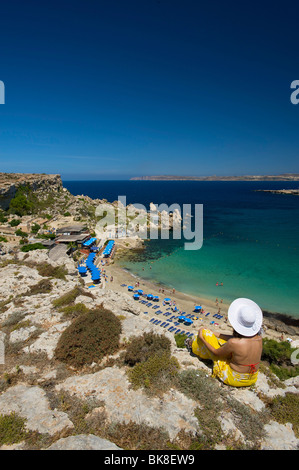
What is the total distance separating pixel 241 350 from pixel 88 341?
495cm

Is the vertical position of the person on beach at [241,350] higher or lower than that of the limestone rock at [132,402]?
higher

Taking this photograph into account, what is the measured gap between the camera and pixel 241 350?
6004 millimetres

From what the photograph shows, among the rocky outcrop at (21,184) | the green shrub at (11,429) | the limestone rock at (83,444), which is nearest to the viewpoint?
the limestone rock at (83,444)

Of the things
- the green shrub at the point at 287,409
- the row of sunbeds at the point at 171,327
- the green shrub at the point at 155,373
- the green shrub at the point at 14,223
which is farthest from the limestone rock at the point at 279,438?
the green shrub at the point at 14,223

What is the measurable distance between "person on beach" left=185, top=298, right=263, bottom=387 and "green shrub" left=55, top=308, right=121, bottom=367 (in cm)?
357

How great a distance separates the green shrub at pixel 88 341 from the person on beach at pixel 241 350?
11.7ft

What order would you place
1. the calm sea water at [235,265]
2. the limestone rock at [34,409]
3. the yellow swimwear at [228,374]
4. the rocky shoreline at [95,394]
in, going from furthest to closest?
the calm sea water at [235,265] < the yellow swimwear at [228,374] < the limestone rock at [34,409] < the rocky shoreline at [95,394]

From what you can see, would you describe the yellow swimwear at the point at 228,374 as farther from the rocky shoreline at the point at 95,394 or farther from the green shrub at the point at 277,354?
the green shrub at the point at 277,354

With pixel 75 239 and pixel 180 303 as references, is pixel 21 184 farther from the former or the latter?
pixel 180 303

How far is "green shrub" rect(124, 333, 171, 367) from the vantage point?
720 cm

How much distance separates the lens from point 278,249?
45.4 m

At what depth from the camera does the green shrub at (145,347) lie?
23.6ft

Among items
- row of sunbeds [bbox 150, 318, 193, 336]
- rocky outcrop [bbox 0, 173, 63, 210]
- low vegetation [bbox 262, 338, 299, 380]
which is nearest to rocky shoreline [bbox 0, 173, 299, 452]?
low vegetation [bbox 262, 338, 299, 380]

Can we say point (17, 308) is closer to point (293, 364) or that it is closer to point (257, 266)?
point (293, 364)
